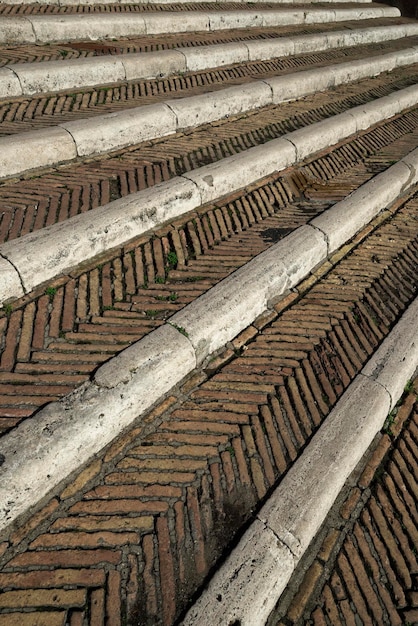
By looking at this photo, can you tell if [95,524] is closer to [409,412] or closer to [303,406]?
[303,406]

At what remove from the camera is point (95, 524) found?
2.37 meters

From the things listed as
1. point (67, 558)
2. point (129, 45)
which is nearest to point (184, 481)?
point (67, 558)

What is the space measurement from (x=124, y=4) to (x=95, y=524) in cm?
996

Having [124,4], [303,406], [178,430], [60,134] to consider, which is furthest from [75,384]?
[124,4]

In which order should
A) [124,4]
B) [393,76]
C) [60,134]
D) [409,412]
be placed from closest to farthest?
[409,412], [60,134], [124,4], [393,76]

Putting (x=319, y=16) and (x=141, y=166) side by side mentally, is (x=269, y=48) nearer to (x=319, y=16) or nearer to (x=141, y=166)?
(x=319, y=16)

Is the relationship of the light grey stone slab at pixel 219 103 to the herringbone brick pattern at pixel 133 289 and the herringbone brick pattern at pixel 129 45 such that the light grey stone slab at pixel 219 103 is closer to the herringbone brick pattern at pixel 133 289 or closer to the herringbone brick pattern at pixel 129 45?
the herringbone brick pattern at pixel 133 289

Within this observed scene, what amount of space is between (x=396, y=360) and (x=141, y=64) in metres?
6.07

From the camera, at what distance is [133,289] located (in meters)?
3.66

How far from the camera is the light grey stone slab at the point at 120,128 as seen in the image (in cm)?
492

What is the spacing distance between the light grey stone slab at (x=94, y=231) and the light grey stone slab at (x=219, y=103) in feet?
6.47

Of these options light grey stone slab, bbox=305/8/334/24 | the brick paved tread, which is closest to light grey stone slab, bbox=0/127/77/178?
the brick paved tread

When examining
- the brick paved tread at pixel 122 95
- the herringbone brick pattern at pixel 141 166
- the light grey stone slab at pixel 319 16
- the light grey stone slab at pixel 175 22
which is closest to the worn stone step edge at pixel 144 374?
the herringbone brick pattern at pixel 141 166

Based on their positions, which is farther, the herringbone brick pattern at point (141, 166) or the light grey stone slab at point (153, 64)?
the light grey stone slab at point (153, 64)
